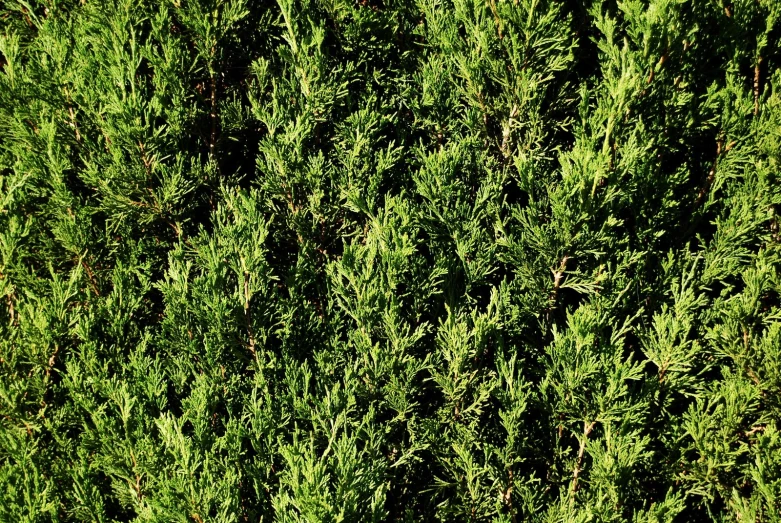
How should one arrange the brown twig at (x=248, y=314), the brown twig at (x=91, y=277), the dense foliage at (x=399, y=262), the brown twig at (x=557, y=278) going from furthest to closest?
1. the brown twig at (x=91, y=277)
2. the brown twig at (x=557, y=278)
3. the brown twig at (x=248, y=314)
4. the dense foliage at (x=399, y=262)

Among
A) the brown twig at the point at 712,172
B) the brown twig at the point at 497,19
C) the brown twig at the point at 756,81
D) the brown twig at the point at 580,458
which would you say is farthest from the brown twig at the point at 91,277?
the brown twig at the point at 756,81

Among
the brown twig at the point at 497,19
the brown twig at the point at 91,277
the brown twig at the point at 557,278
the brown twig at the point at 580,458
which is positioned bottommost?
the brown twig at the point at 580,458

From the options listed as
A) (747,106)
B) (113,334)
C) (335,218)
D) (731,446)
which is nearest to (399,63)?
(335,218)

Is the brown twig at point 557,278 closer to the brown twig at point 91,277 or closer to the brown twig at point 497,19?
the brown twig at point 497,19

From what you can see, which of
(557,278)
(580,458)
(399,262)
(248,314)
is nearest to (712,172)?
(557,278)

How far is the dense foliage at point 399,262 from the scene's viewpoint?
3.51 metres

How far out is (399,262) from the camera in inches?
137

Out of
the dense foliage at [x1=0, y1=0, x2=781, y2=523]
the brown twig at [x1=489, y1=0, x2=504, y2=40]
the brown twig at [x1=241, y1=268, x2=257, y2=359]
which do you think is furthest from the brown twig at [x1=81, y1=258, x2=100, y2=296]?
the brown twig at [x1=489, y1=0, x2=504, y2=40]

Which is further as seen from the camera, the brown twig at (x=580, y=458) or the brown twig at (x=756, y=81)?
the brown twig at (x=756, y=81)

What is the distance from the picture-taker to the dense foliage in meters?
3.51

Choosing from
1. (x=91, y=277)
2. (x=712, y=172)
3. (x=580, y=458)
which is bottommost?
(x=580, y=458)

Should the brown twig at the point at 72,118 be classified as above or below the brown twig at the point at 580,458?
above

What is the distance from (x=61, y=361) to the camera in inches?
152

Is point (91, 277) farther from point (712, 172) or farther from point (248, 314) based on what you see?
point (712, 172)
